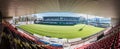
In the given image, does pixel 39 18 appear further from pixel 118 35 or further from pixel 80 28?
pixel 118 35

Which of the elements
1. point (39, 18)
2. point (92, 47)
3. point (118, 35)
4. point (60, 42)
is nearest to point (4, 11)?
point (39, 18)

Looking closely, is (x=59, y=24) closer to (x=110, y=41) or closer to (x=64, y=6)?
(x=64, y=6)

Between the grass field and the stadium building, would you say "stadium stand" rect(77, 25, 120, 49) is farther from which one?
the stadium building

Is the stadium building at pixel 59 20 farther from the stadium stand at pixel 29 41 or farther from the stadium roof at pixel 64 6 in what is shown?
the stadium stand at pixel 29 41

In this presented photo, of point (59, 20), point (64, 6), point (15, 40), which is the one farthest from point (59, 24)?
point (15, 40)

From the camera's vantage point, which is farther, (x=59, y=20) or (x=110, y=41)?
(x=59, y=20)

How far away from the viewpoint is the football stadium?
2898 mm

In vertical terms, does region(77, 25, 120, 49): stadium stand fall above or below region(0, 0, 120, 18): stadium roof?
below

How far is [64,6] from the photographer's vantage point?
3.00 m

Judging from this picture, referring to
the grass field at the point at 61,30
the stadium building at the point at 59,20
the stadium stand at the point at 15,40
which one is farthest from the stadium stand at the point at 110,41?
the stadium stand at the point at 15,40

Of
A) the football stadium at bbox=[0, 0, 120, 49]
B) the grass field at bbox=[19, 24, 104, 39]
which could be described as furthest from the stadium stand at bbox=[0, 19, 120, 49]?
the grass field at bbox=[19, 24, 104, 39]

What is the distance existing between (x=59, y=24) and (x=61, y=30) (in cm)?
9

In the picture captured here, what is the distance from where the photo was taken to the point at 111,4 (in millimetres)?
2869

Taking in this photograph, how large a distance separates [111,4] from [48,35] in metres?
0.99
